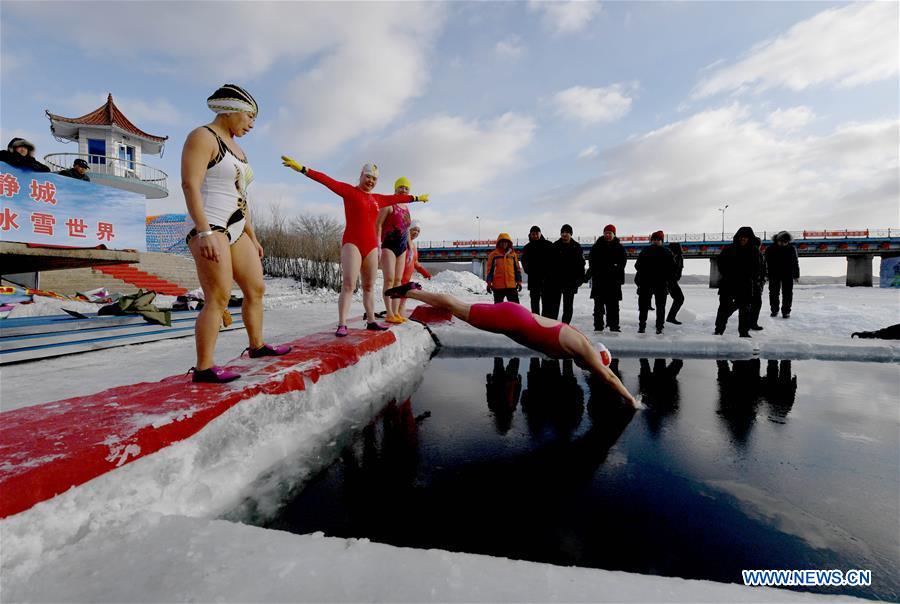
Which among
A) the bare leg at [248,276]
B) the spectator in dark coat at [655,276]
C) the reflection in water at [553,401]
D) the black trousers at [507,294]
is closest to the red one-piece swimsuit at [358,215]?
the bare leg at [248,276]

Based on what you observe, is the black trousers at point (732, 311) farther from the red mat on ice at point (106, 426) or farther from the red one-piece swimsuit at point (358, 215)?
the red mat on ice at point (106, 426)

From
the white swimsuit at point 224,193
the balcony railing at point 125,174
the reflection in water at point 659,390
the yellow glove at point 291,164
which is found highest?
the balcony railing at point 125,174

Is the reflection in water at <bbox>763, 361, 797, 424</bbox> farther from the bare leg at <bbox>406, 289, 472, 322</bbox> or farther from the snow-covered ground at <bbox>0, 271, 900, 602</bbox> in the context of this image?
the snow-covered ground at <bbox>0, 271, 900, 602</bbox>

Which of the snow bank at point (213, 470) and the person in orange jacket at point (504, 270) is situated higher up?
the person in orange jacket at point (504, 270)

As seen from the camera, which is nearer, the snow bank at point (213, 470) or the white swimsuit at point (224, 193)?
the snow bank at point (213, 470)

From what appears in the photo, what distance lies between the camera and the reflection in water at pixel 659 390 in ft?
8.82

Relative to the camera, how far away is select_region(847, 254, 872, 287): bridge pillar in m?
34.7

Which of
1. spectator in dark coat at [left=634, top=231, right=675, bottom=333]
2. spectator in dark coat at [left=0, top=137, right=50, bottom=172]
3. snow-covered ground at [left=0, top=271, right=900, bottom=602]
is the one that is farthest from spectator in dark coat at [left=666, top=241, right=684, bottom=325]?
spectator in dark coat at [left=0, top=137, right=50, bottom=172]

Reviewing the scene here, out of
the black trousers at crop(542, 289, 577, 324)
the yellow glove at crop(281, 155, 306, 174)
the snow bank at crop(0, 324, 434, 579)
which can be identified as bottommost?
the snow bank at crop(0, 324, 434, 579)

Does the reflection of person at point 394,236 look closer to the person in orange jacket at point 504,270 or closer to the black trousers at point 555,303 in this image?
the person in orange jacket at point 504,270

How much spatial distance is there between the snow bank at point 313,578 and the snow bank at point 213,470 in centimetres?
11

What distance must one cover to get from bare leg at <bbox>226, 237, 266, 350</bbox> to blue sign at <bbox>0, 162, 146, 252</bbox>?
389 cm

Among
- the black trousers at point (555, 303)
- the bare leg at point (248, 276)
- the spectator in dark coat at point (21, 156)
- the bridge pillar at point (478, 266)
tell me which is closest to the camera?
the bare leg at point (248, 276)

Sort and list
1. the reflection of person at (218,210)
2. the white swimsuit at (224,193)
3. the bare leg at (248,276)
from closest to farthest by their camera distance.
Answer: the reflection of person at (218,210), the white swimsuit at (224,193), the bare leg at (248,276)
